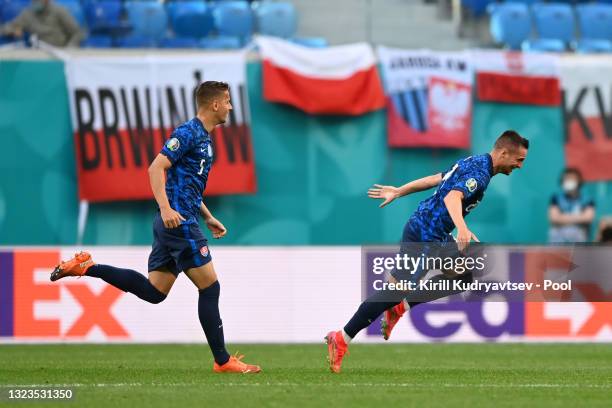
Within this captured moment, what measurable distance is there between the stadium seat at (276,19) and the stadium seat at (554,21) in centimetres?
392

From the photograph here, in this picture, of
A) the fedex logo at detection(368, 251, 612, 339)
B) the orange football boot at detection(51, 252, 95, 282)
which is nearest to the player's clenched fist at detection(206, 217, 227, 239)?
the orange football boot at detection(51, 252, 95, 282)

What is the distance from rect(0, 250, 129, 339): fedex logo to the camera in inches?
569

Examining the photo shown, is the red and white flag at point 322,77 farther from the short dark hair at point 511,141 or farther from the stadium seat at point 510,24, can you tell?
the short dark hair at point 511,141

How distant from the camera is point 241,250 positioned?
1510 centimetres

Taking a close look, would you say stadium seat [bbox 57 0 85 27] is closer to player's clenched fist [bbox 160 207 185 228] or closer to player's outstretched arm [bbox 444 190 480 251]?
player's clenched fist [bbox 160 207 185 228]

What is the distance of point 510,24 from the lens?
64.0ft

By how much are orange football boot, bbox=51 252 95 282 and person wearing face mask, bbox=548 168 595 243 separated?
32.2ft

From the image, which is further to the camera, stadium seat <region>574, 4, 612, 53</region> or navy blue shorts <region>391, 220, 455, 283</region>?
stadium seat <region>574, 4, 612, 53</region>

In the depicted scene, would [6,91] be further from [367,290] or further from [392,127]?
[367,290]

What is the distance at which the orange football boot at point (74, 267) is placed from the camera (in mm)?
9344

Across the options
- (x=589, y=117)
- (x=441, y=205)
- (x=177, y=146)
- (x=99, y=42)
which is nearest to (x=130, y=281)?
(x=177, y=146)

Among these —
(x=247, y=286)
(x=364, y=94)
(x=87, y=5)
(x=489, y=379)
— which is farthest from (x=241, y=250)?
(x=489, y=379)

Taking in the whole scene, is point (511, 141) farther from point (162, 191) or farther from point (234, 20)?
point (234, 20)

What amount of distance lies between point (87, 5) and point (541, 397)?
11.9m
